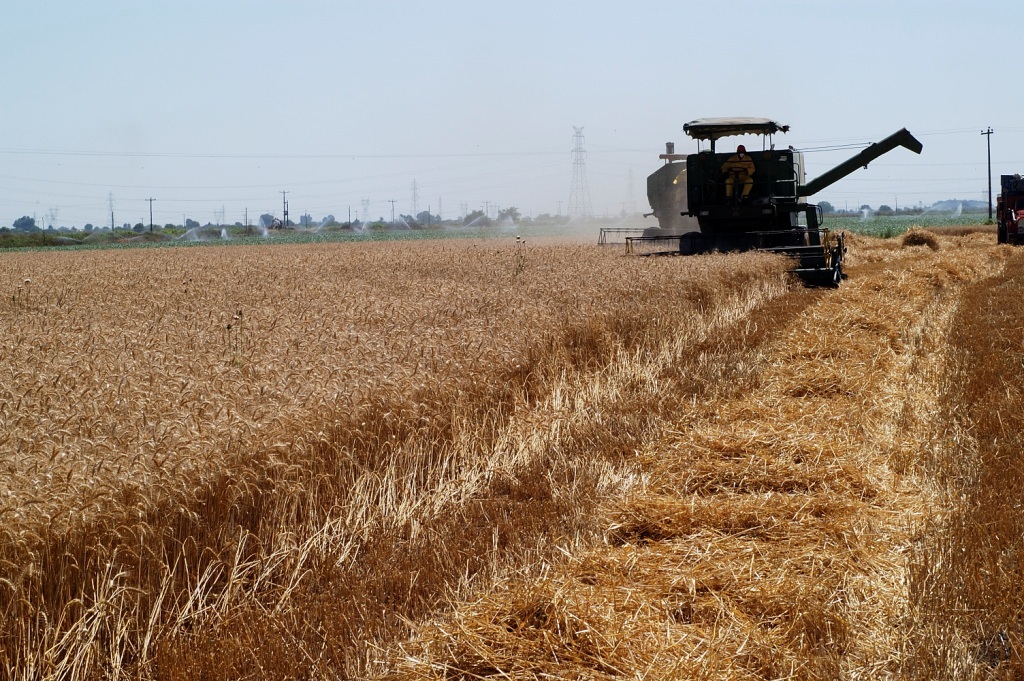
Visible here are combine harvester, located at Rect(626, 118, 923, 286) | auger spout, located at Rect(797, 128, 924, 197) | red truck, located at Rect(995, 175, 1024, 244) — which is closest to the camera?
combine harvester, located at Rect(626, 118, 923, 286)

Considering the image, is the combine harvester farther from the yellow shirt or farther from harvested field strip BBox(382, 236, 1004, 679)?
harvested field strip BBox(382, 236, 1004, 679)

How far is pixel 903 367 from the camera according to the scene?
381 inches

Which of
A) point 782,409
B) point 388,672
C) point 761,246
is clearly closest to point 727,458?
point 782,409

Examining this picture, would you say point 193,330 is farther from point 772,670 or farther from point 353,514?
point 772,670

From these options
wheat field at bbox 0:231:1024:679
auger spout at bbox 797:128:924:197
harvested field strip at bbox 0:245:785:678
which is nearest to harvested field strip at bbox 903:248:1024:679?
wheat field at bbox 0:231:1024:679

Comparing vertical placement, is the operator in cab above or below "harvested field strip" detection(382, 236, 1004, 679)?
above

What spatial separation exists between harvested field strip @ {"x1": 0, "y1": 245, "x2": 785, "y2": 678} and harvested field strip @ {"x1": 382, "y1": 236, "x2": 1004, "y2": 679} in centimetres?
29

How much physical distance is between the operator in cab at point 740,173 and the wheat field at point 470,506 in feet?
34.7

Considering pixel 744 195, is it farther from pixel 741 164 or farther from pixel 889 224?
pixel 889 224

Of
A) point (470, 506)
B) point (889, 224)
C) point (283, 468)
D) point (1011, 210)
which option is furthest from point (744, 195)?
point (889, 224)

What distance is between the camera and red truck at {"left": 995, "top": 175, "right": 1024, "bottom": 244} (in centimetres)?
3272

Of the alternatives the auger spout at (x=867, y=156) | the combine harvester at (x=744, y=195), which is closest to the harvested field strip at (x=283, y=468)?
the combine harvester at (x=744, y=195)

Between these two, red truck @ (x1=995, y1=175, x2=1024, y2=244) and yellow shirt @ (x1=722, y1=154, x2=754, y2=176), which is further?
red truck @ (x1=995, y1=175, x2=1024, y2=244)

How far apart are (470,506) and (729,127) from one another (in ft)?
50.4
